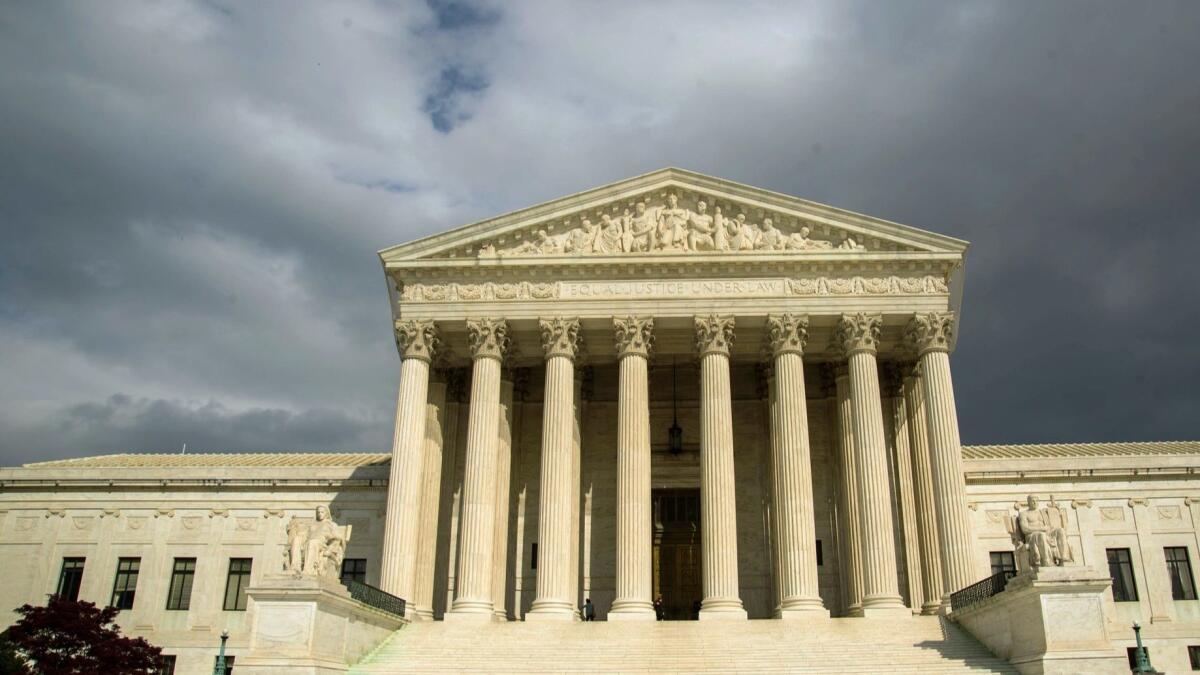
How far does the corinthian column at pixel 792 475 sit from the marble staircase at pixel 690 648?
5.21 ft

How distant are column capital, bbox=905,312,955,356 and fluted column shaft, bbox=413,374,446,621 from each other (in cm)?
1799

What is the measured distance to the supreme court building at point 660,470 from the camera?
32.8 meters

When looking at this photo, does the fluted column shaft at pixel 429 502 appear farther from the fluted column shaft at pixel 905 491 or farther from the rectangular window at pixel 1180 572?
the rectangular window at pixel 1180 572

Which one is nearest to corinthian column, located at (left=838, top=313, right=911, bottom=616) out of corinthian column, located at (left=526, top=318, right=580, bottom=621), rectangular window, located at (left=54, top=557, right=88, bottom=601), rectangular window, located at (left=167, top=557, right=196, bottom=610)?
corinthian column, located at (left=526, top=318, right=580, bottom=621)

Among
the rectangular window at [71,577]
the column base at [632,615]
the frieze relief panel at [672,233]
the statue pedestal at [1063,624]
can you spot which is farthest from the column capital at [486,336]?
the rectangular window at [71,577]

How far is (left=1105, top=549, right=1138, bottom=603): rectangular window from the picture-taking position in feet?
121

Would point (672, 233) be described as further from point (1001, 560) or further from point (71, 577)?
point (71, 577)

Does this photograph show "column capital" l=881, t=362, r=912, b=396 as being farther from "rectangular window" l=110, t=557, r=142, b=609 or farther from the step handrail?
"rectangular window" l=110, t=557, r=142, b=609

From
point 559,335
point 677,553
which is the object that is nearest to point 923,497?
point 677,553

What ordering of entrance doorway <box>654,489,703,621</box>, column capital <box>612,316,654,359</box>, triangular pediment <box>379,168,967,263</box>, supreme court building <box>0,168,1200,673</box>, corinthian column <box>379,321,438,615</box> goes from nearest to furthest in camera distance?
corinthian column <box>379,321,438,615</box>
supreme court building <box>0,168,1200,673</box>
column capital <box>612,316,654,359</box>
triangular pediment <box>379,168,967,263</box>
entrance doorway <box>654,489,703,621</box>

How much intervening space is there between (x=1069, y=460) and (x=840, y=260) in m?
13.4

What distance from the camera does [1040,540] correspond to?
24359mm

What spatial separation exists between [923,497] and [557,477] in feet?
45.4

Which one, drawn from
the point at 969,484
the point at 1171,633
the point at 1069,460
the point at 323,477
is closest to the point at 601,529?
the point at 323,477
